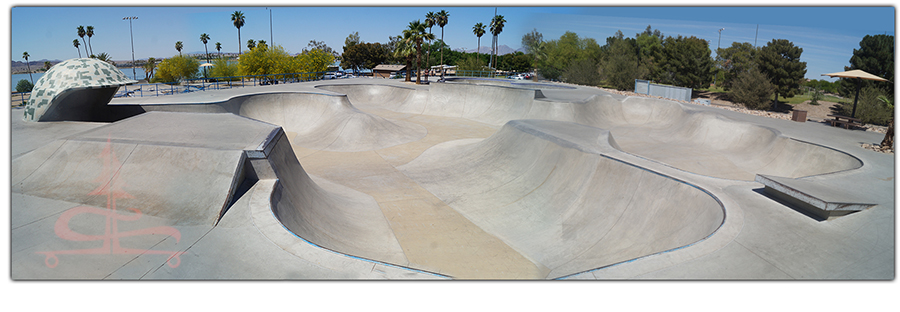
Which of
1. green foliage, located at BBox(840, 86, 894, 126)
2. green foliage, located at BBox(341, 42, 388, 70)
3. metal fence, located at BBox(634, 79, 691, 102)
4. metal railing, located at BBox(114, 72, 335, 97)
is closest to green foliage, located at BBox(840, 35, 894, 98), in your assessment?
green foliage, located at BBox(840, 86, 894, 126)

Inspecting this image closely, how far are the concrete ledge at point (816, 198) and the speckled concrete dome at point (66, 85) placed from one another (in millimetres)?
14536

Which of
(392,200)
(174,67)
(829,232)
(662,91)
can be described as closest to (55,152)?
(392,200)

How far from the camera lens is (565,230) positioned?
8.89 meters

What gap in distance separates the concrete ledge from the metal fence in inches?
886

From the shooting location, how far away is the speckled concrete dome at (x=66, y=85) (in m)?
10.5

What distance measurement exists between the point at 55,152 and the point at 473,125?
19.4m

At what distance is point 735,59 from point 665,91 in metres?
47.5

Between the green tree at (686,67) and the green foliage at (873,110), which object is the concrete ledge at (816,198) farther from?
the green tree at (686,67)

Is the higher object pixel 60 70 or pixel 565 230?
pixel 60 70

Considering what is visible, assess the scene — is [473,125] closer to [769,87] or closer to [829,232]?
[829,232]

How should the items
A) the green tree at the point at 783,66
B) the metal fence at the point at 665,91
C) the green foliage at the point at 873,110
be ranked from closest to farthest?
the green foliage at the point at 873,110
the metal fence at the point at 665,91
the green tree at the point at 783,66

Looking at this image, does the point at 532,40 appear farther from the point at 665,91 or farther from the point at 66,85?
the point at 66,85

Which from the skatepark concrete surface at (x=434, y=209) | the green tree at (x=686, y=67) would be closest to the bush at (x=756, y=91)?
the green tree at (x=686, y=67)

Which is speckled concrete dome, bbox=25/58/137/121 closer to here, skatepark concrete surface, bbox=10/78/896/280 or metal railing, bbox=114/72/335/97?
skatepark concrete surface, bbox=10/78/896/280
